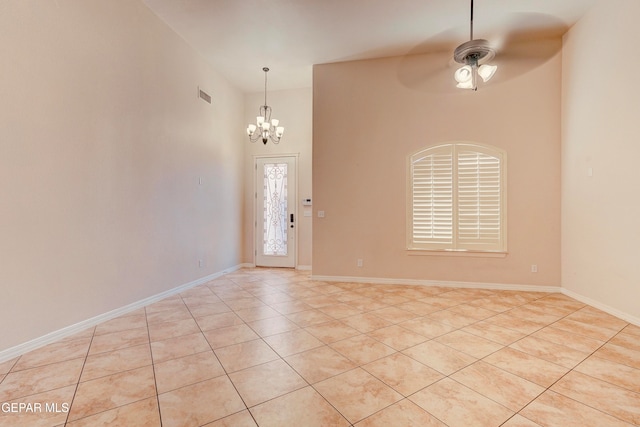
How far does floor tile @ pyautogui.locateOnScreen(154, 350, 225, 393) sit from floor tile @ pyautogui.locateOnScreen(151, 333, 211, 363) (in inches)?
3.3

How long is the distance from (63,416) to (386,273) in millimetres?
4217

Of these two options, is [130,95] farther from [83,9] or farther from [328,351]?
[328,351]

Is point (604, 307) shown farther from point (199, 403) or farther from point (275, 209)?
point (275, 209)

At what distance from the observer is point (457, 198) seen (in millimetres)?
4668

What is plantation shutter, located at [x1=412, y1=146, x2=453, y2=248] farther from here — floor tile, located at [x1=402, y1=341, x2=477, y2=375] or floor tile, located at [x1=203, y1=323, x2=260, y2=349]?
floor tile, located at [x1=203, y1=323, x2=260, y2=349]

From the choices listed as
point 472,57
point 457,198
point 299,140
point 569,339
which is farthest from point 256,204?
point 569,339

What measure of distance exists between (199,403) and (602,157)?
4.98 meters

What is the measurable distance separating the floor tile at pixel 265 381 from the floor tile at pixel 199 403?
6cm

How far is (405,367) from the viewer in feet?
7.29

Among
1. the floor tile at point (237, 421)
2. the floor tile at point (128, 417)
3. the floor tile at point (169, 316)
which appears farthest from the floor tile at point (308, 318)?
the floor tile at point (128, 417)

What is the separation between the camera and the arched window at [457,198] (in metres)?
4.55

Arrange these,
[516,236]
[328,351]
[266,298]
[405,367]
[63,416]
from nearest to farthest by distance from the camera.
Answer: [63,416] < [405,367] < [328,351] < [266,298] < [516,236]

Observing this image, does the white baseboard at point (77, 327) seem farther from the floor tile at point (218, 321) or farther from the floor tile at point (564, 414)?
the floor tile at point (564, 414)

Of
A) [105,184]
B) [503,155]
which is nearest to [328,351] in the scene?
[105,184]
